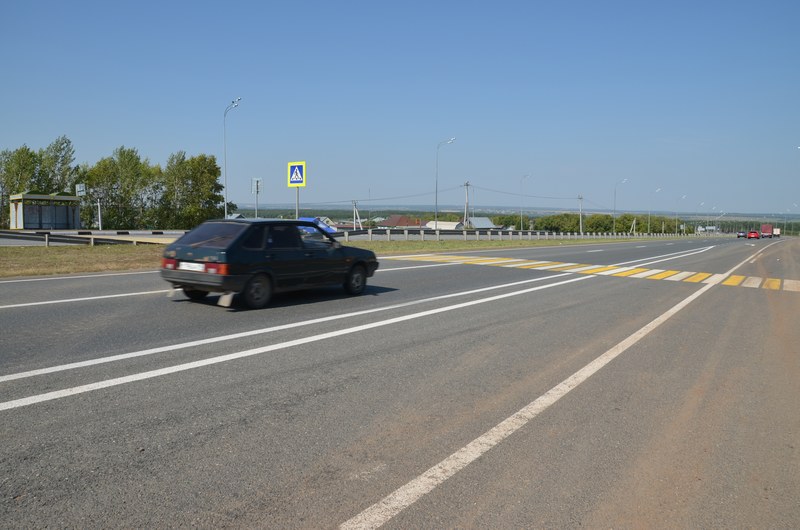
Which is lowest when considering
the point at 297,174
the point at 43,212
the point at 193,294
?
the point at 193,294

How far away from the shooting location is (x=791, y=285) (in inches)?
677

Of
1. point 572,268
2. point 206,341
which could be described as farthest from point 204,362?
point 572,268

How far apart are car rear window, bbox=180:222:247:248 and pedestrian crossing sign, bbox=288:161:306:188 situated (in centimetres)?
1663

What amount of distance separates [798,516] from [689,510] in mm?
582

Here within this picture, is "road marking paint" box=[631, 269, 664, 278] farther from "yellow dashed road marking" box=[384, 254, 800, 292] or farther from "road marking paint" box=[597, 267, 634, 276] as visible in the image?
"road marking paint" box=[597, 267, 634, 276]

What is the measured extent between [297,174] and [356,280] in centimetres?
1620

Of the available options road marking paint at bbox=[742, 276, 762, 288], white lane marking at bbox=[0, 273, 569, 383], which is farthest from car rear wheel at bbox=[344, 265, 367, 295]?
road marking paint at bbox=[742, 276, 762, 288]

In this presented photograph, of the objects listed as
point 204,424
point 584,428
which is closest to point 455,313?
point 584,428

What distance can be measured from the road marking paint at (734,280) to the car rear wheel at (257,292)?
12.9m

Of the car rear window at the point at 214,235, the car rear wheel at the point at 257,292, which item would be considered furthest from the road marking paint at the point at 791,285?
the car rear window at the point at 214,235

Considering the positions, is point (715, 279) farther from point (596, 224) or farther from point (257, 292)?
point (596, 224)

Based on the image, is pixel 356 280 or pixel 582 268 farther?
pixel 582 268

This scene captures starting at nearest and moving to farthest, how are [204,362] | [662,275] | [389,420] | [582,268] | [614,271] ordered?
1. [389,420]
2. [204,362]
3. [662,275]
4. [614,271]
5. [582,268]

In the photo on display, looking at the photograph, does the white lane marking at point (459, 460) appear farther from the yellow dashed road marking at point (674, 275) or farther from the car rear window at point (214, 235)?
the yellow dashed road marking at point (674, 275)
